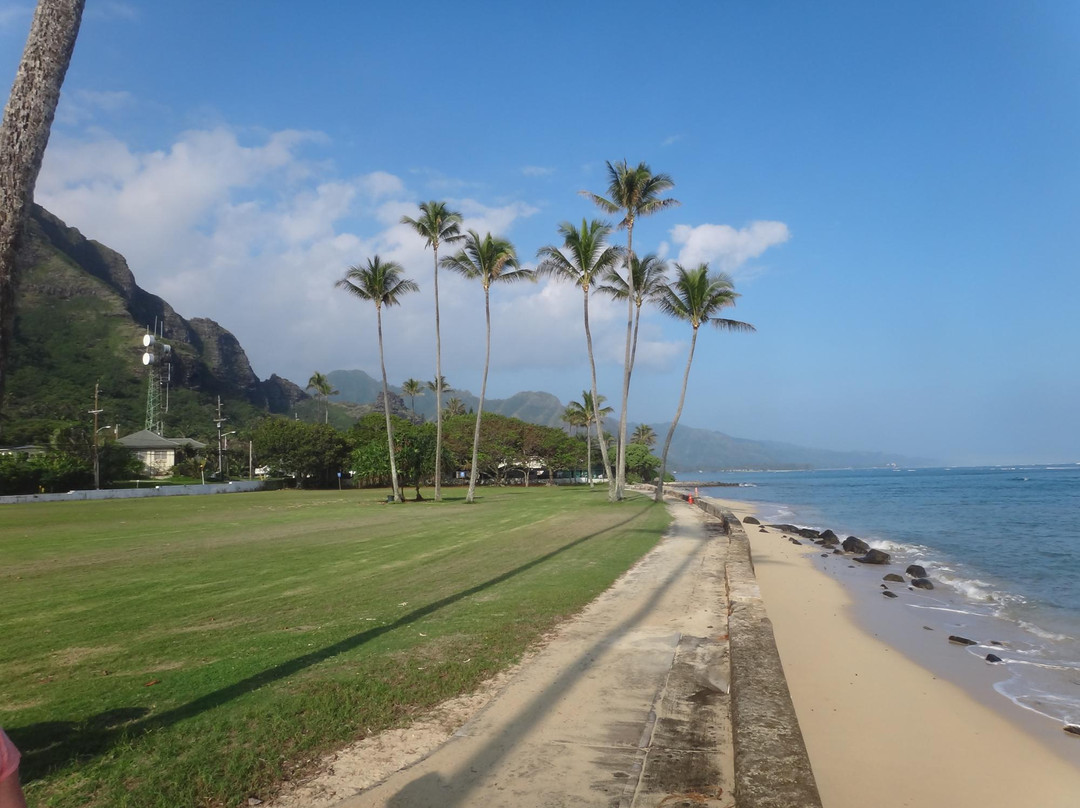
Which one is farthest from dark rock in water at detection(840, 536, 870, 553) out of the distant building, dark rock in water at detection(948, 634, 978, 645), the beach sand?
the distant building

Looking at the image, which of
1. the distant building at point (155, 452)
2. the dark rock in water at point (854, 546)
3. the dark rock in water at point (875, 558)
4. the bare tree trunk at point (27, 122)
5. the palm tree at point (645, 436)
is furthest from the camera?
the palm tree at point (645, 436)

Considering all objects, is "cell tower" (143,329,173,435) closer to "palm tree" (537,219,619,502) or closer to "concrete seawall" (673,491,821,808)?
"palm tree" (537,219,619,502)

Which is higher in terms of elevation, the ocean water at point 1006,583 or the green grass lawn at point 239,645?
the green grass lawn at point 239,645

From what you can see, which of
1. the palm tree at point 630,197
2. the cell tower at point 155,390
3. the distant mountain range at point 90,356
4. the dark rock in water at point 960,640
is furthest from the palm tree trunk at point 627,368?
the cell tower at point 155,390

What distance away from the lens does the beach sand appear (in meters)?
4.52

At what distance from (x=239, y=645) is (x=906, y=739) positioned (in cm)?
607

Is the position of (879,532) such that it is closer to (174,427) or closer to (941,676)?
(941,676)

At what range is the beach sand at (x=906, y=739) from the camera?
452cm

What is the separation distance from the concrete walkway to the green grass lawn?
595 mm

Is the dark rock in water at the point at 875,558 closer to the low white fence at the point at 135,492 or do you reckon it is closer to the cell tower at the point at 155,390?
the low white fence at the point at 135,492

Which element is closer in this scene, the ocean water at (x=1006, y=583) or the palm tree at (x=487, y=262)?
the ocean water at (x=1006, y=583)

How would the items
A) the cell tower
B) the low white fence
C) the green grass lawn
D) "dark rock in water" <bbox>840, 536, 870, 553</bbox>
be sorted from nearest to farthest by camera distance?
the green grass lawn < "dark rock in water" <bbox>840, 536, 870, 553</bbox> < the low white fence < the cell tower

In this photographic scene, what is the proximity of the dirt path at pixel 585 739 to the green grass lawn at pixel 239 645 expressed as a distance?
1.45ft

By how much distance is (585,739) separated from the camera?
440 centimetres
